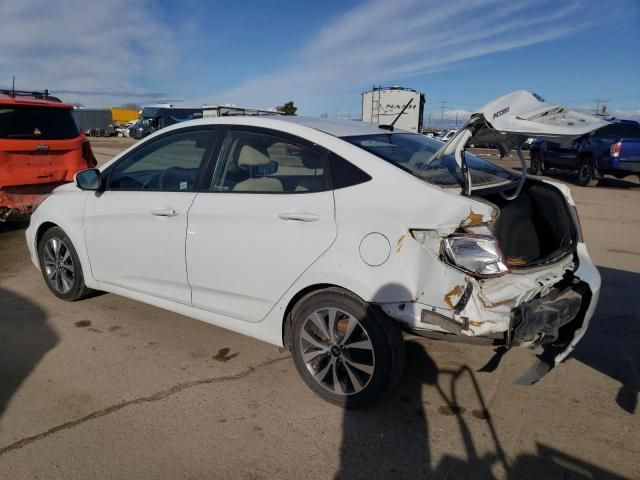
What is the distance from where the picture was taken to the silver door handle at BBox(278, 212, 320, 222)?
297 centimetres

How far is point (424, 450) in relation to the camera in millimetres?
2721

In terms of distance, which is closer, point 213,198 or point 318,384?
point 318,384

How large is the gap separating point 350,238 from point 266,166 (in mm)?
912

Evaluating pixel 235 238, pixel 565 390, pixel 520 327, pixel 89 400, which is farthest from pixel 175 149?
pixel 565 390

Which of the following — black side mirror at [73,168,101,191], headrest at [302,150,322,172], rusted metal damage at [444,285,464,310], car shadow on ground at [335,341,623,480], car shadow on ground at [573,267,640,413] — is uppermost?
headrest at [302,150,322,172]

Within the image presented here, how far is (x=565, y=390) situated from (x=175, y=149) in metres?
3.32

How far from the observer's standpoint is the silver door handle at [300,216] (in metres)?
2.97

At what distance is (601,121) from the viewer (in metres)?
2.75

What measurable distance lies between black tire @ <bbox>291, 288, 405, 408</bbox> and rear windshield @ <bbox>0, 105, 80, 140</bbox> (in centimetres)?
566

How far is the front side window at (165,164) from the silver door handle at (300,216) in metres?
0.89

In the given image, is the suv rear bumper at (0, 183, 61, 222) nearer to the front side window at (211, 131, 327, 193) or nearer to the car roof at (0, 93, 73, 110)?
the car roof at (0, 93, 73, 110)

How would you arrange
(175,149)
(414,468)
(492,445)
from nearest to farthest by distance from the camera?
(414,468), (492,445), (175,149)

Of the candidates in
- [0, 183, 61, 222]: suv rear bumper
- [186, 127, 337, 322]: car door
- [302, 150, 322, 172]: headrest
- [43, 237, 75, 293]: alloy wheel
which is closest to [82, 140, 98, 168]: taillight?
[0, 183, 61, 222]: suv rear bumper

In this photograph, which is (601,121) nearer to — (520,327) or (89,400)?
(520,327)
